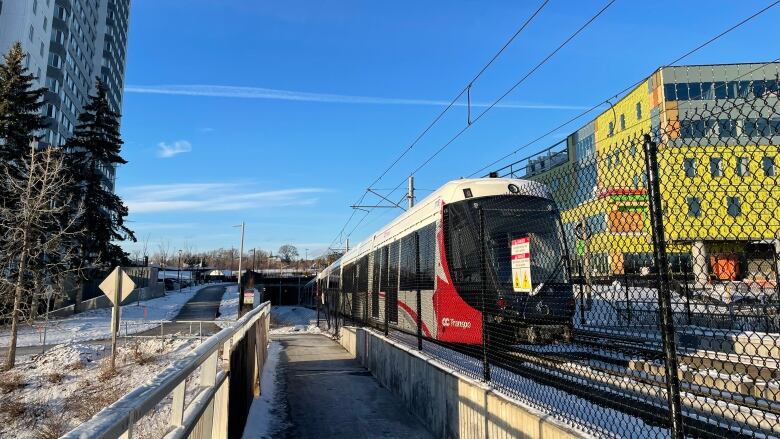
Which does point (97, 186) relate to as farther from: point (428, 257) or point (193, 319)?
point (428, 257)

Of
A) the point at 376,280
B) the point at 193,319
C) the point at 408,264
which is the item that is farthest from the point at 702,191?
the point at 193,319

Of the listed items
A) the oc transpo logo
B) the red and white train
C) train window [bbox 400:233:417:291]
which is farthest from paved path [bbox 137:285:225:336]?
the oc transpo logo

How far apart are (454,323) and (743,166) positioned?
6.37 m

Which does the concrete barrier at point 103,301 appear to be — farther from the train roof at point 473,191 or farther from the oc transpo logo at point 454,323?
the oc transpo logo at point 454,323

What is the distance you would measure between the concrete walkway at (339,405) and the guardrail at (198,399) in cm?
113

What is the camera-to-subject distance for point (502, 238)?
Result: 8617 mm

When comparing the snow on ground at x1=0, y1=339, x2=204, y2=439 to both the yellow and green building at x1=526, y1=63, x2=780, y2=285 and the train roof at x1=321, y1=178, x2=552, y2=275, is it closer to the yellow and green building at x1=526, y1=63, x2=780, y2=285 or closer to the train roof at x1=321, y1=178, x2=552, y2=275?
the train roof at x1=321, y1=178, x2=552, y2=275

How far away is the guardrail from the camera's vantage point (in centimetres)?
192

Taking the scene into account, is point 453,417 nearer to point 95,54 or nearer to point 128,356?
point 128,356

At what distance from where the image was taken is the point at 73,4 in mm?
68188

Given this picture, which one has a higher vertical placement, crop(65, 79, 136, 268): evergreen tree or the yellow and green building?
crop(65, 79, 136, 268): evergreen tree

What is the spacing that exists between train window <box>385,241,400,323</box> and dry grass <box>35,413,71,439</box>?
8932 millimetres

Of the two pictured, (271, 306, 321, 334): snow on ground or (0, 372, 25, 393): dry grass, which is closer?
(0, 372, 25, 393): dry grass

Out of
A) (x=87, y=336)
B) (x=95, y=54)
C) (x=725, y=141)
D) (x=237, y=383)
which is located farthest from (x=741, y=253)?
(x=95, y=54)
